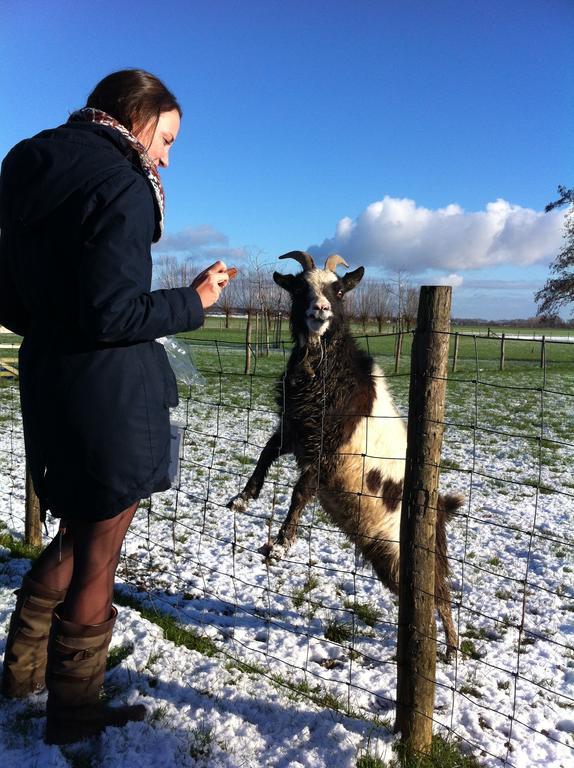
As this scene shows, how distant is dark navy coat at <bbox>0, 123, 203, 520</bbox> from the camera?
1.53 m

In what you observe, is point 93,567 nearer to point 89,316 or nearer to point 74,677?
point 74,677

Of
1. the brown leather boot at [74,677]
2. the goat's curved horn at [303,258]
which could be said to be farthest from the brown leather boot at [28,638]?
the goat's curved horn at [303,258]

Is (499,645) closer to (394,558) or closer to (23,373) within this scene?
(394,558)

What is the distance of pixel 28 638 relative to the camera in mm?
2357

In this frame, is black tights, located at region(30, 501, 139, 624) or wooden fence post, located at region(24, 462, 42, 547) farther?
wooden fence post, located at region(24, 462, 42, 547)

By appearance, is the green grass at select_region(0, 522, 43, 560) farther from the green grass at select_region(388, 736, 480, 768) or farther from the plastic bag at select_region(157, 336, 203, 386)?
the green grass at select_region(388, 736, 480, 768)

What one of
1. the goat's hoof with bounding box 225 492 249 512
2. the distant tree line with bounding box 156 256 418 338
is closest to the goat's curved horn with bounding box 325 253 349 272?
the goat's hoof with bounding box 225 492 249 512

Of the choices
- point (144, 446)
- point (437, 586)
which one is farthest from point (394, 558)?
point (144, 446)

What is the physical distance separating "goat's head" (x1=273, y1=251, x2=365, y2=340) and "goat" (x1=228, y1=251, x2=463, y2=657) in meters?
0.01

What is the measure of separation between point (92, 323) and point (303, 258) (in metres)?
3.07

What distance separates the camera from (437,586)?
342 cm

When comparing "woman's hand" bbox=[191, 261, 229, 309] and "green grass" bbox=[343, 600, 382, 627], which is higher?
"woman's hand" bbox=[191, 261, 229, 309]

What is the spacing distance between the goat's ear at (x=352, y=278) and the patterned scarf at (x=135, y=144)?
266 centimetres

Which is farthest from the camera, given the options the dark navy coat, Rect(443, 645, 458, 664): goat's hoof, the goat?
the goat
